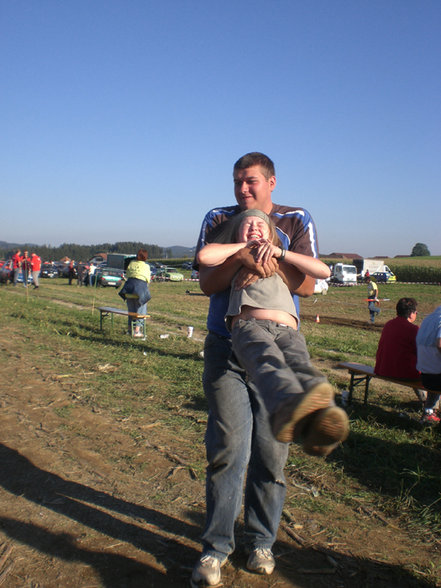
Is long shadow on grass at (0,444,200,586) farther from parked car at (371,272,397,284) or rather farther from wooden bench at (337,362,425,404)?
parked car at (371,272,397,284)

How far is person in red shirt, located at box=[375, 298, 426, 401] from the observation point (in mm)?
6059

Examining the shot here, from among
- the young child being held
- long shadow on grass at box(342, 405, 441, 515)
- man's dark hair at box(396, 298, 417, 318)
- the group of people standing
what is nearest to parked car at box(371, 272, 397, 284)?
the group of people standing

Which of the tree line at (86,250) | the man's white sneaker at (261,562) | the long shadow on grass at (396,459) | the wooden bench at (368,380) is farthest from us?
the tree line at (86,250)

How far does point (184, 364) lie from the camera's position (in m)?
8.27

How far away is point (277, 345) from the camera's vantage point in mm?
2506

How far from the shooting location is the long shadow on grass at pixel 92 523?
107 inches

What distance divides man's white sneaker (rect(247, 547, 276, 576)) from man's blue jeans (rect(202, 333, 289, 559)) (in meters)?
0.03

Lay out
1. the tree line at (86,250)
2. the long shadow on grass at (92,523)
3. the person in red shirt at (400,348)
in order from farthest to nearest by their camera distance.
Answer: the tree line at (86,250)
the person in red shirt at (400,348)
the long shadow on grass at (92,523)

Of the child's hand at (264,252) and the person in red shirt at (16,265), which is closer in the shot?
the child's hand at (264,252)

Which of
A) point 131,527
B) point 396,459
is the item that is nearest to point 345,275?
point 396,459

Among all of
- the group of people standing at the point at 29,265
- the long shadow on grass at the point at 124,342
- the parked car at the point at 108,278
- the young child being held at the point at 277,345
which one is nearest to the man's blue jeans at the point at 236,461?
the young child being held at the point at 277,345

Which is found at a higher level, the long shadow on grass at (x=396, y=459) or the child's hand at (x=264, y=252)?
the child's hand at (x=264, y=252)

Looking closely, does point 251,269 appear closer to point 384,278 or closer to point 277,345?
point 277,345

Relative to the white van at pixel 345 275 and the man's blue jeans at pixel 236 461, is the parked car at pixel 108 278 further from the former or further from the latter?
the man's blue jeans at pixel 236 461
